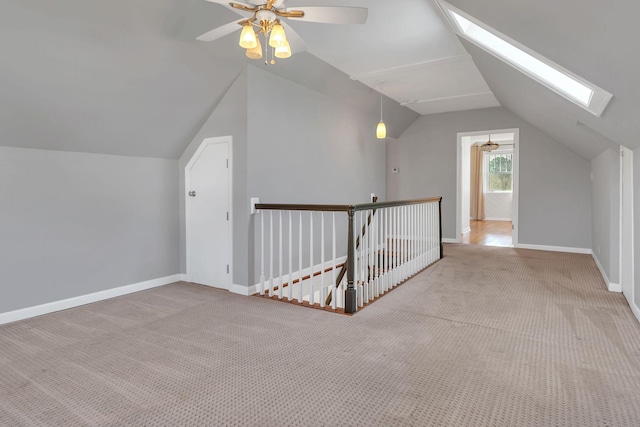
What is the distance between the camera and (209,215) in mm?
4234

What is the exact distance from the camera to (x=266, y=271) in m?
4.16

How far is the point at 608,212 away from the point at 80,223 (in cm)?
576

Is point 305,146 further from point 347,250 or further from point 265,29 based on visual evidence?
point 265,29

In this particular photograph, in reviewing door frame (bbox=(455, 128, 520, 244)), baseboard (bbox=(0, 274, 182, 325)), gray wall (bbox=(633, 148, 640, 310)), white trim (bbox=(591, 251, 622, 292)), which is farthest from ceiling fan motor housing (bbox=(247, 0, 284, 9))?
door frame (bbox=(455, 128, 520, 244))

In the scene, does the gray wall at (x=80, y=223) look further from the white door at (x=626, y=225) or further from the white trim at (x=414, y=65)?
the white door at (x=626, y=225)

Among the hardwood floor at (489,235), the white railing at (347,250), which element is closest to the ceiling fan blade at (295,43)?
the white railing at (347,250)

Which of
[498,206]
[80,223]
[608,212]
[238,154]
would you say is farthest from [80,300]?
[498,206]

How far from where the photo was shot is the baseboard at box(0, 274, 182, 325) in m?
3.15

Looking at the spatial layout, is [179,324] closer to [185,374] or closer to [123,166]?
[185,374]

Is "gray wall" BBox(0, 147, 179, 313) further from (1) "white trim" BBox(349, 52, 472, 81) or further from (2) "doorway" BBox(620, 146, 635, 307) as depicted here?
(2) "doorway" BBox(620, 146, 635, 307)

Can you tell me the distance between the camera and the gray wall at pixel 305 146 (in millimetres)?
3979

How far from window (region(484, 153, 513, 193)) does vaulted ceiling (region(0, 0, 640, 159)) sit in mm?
7416

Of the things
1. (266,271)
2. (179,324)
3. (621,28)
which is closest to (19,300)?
(179,324)

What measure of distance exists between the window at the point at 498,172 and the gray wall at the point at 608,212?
275 inches
